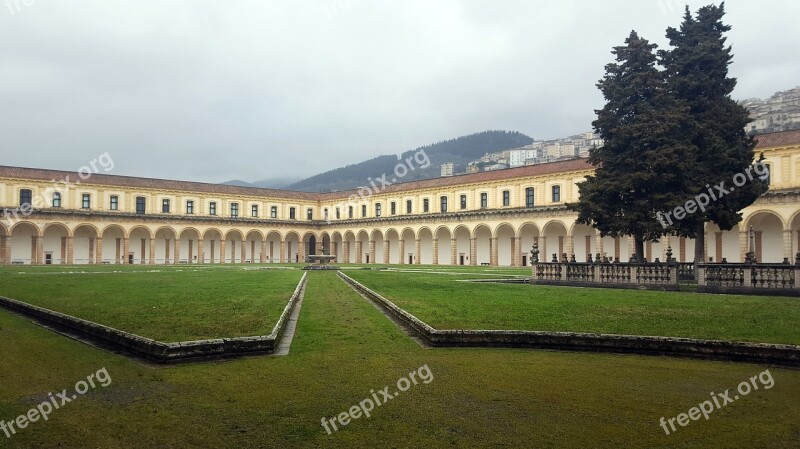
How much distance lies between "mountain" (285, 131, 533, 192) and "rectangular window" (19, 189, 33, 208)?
267 feet

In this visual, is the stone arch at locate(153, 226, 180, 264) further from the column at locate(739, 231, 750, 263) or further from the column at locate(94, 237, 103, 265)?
the column at locate(739, 231, 750, 263)

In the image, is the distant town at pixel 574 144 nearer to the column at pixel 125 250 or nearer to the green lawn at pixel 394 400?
the column at pixel 125 250

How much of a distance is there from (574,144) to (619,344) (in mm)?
172130

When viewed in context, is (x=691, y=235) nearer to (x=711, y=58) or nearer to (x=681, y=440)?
(x=711, y=58)

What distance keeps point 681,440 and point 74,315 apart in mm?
11432

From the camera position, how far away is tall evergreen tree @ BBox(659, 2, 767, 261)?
23797mm

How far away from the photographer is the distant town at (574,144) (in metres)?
110

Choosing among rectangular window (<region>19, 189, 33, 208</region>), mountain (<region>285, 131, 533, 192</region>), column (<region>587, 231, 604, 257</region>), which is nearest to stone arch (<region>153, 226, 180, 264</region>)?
rectangular window (<region>19, 189, 33, 208</region>)

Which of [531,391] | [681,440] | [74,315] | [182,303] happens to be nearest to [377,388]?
[531,391]

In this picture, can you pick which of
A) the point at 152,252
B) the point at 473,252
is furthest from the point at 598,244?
the point at 152,252

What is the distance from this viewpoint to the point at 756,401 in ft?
19.9

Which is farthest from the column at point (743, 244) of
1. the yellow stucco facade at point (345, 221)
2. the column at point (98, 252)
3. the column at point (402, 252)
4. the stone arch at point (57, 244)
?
the stone arch at point (57, 244)

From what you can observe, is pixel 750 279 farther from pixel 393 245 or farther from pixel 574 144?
pixel 574 144

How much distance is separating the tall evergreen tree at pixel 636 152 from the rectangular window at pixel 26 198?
5284 centimetres
